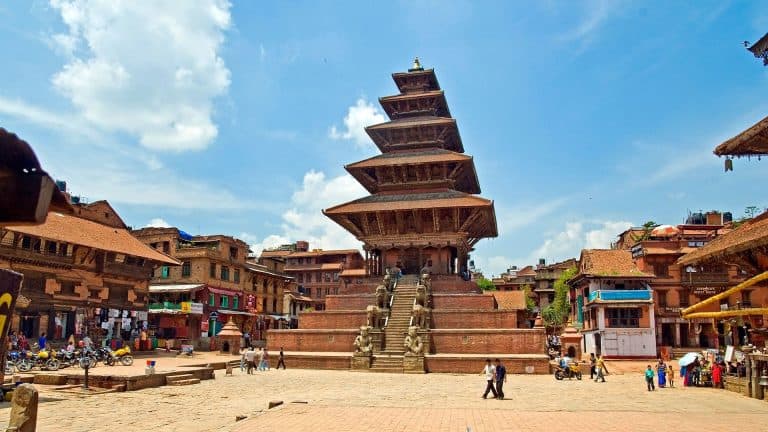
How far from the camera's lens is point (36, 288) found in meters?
35.2

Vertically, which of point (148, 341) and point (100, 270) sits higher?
point (100, 270)

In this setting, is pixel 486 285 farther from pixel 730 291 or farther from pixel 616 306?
pixel 730 291

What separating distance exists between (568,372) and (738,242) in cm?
1111

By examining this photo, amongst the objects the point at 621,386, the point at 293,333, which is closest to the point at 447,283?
the point at 293,333

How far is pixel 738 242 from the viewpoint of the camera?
19062 mm

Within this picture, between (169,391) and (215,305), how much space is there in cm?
3590

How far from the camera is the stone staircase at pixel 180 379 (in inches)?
896

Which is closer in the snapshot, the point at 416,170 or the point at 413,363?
the point at 413,363

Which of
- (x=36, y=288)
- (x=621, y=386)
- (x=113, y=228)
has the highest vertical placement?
(x=113, y=228)

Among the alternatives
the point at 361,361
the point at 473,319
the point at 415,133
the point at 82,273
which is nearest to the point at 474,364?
the point at 473,319

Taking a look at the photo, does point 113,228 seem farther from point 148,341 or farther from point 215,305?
point 215,305

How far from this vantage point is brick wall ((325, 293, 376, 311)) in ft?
119

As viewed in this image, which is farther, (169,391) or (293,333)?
(293,333)

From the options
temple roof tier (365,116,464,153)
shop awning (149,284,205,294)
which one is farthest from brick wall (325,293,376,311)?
shop awning (149,284,205,294)
